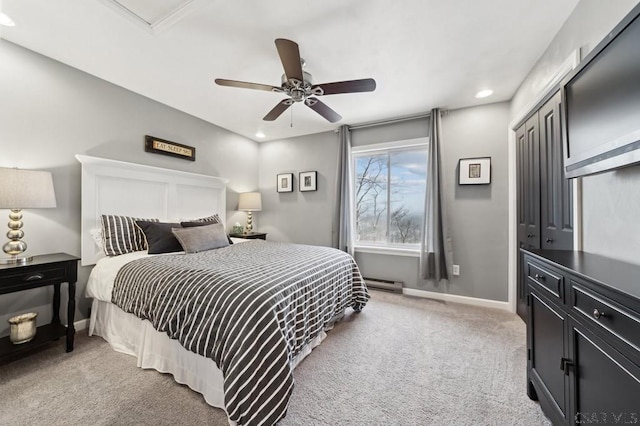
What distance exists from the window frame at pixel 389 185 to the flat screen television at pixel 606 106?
204cm

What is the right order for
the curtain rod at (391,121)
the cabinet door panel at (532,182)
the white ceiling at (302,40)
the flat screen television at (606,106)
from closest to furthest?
the flat screen television at (606,106)
the white ceiling at (302,40)
the cabinet door panel at (532,182)
the curtain rod at (391,121)

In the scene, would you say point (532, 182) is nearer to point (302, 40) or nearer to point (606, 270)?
point (606, 270)

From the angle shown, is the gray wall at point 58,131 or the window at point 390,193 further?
the window at point 390,193

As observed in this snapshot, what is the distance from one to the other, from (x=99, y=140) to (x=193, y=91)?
112 cm

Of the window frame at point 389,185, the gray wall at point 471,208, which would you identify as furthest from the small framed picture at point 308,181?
the window frame at point 389,185

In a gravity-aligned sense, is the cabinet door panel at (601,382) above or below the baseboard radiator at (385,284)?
above

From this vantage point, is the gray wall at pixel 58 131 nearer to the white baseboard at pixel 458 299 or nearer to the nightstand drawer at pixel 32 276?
the nightstand drawer at pixel 32 276

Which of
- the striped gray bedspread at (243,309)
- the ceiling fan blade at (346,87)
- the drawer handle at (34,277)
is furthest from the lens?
the ceiling fan blade at (346,87)

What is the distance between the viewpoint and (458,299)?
128 inches

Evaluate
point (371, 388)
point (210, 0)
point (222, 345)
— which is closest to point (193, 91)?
point (210, 0)

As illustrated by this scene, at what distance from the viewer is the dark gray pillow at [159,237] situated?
251 centimetres

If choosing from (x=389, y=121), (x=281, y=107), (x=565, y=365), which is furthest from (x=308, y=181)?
(x=565, y=365)

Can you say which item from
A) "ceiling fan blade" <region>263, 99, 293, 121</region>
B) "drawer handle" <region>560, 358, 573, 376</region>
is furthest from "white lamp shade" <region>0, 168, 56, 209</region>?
"drawer handle" <region>560, 358, 573, 376</region>

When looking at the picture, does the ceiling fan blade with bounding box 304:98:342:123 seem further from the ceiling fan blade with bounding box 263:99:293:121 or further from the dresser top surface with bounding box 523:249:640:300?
the dresser top surface with bounding box 523:249:640:300
